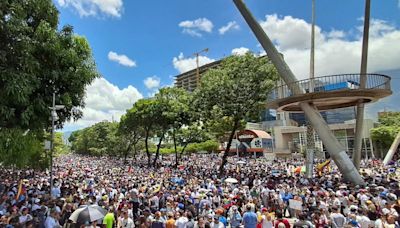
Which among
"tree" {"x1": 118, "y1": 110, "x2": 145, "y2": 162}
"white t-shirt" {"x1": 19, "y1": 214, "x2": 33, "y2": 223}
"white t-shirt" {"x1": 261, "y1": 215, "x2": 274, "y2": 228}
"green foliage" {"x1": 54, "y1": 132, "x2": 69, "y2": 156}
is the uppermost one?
"tree" {"x1": 118, "y1": 110, "x2": 145, "y2": 162}

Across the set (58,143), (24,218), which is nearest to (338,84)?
(24,218)

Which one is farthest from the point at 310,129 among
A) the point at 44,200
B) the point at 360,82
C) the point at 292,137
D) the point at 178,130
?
the point at 292,137

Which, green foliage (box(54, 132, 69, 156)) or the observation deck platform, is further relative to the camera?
green foliage (box(54, 132, 69, 156))

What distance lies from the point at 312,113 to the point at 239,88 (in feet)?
30.3

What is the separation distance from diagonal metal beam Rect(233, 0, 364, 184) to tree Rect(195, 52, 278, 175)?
6.74m

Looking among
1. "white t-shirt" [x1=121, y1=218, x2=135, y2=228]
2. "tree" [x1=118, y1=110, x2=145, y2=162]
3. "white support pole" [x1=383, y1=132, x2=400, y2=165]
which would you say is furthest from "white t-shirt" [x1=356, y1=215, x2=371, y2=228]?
"tree" [x1=118, y1=110, x2=145, y2=162]

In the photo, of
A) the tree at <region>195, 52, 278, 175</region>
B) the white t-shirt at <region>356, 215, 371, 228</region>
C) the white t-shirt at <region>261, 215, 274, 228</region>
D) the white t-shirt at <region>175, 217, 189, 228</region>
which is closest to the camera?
the white t-shirt at <region>356, 215, 371, 228</region>

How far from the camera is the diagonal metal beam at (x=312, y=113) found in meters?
17.6

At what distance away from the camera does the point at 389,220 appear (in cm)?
800

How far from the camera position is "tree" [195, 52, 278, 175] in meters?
26.6

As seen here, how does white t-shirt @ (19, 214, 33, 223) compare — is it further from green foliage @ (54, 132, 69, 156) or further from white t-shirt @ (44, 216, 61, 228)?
green foliage @ (54, 132, 69, 156)

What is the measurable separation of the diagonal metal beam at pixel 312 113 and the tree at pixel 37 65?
11031 mm

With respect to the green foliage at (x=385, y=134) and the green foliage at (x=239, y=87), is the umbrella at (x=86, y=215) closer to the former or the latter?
the green foliage at (x=239, y=87)

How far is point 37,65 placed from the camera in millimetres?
10641
